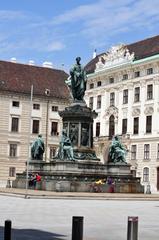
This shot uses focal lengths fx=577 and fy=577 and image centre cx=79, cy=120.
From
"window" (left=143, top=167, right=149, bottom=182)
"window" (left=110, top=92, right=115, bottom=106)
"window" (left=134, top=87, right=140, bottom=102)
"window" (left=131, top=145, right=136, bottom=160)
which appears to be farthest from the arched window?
"window" (left=143, top=167, right=149, bottom=182)

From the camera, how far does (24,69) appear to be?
81188 mm

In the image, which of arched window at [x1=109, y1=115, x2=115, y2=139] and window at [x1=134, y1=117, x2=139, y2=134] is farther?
arched window at [x1=109, y1=115, x2=115, y2=139]

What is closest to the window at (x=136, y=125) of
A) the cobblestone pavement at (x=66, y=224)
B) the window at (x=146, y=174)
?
the window at (x=146, y=174)

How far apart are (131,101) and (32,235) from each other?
5648cm

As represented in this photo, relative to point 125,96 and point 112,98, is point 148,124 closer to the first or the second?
point 125,96

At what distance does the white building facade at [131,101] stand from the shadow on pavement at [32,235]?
48.0 meters

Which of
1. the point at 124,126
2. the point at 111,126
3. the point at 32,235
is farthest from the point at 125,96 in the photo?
the point at 32,235

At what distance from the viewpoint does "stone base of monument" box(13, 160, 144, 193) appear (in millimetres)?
37219

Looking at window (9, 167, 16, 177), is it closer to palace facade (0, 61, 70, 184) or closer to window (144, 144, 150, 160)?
palace facade (0, 61, 70, 184)

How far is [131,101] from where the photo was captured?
228 feet

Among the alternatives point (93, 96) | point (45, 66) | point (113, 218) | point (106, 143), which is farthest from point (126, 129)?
point (113, 218)

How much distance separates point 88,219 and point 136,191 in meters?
21.7

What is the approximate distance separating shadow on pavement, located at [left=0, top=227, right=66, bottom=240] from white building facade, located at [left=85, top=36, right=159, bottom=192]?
48.0 meters

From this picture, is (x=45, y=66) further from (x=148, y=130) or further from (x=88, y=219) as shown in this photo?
(x=88, y=219)
